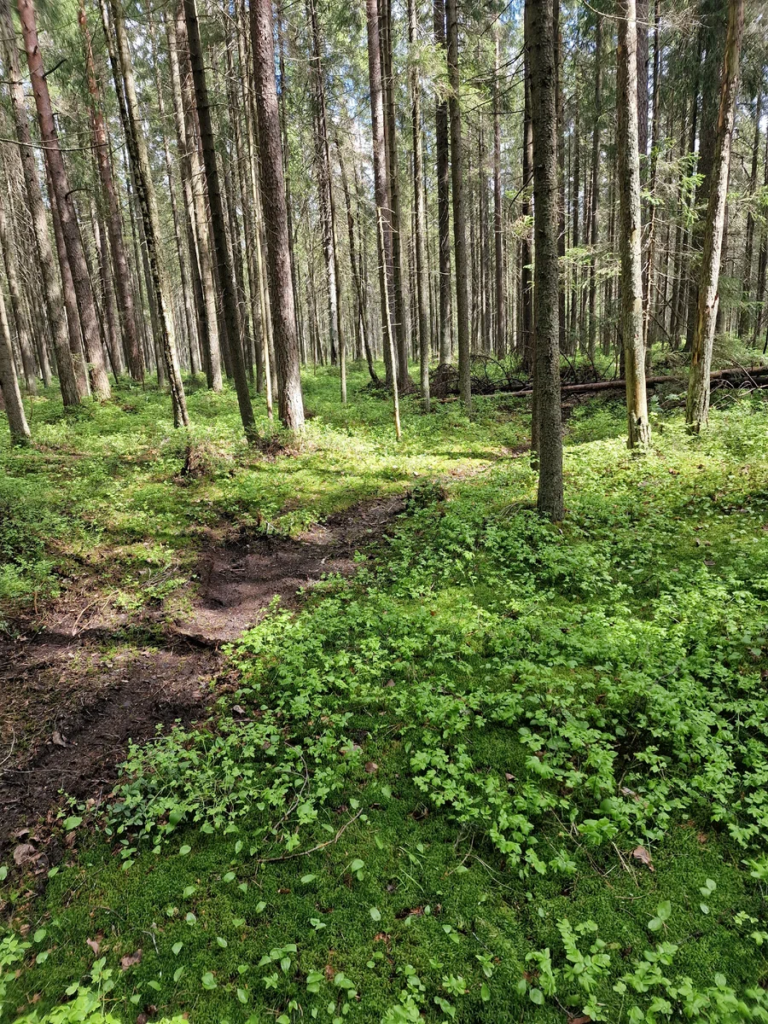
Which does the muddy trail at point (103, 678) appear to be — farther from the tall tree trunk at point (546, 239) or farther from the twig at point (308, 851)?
the tall tree trunk at point (546, 239)

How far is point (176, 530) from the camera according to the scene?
7.89 metres

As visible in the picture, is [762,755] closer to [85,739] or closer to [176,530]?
[85,739]

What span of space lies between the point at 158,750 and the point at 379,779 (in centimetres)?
173

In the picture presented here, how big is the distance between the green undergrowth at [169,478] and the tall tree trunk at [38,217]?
163cm

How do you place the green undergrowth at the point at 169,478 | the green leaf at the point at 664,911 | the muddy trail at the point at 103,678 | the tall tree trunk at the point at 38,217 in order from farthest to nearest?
1. the tall tree trunk at the point at 38,217
2. the green undergrowth at the point at 169,478
3. the muddy trail at the point at 103,678
4. the green leaf at the point at 664,911

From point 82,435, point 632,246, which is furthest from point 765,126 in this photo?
point 82,435

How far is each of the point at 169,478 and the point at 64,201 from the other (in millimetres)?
11106

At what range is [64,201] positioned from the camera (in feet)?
49.8

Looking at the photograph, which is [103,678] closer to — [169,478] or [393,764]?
[393,764]

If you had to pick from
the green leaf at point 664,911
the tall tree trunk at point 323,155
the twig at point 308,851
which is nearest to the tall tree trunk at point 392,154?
the tall tree trunk at point 323,155

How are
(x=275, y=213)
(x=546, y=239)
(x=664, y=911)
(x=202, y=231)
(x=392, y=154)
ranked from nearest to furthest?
(x=664, y=911), (x=546, y=239), (x=275, y=213), (x=392, y=154), (x=202, y=231)

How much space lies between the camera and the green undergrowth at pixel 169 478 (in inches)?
267

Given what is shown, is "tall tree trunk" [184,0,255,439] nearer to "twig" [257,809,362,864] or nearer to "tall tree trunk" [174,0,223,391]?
"tall tree trunk" [174,0,223,391]

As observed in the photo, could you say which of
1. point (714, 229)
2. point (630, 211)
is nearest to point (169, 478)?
point (630, 211)
